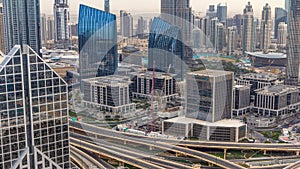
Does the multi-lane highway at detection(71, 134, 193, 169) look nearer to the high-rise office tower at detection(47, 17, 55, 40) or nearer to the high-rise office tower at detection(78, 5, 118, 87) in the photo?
the high-rise office tower at detection(78, 5, 118, 87)

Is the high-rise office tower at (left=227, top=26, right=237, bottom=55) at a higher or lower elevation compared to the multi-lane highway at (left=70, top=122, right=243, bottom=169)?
higher

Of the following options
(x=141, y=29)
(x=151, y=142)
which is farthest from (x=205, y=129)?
(x=141, y=29)

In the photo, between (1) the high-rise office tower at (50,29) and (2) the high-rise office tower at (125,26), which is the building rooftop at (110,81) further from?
(1) the high-rise office tower at (50,29)

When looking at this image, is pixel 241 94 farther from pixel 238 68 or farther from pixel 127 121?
pixel 238 68

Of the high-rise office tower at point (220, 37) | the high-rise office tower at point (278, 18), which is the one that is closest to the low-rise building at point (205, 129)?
the high-rise office tower at point (220, 37)

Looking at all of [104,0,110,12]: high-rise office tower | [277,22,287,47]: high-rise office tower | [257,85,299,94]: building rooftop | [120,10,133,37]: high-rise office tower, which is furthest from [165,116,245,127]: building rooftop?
[277,22,287,47]: high-rise office tower

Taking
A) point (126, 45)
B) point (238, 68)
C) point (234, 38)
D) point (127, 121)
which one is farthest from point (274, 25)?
point (127, 121)

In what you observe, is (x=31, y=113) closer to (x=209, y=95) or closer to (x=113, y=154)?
(x=113, y=154)
